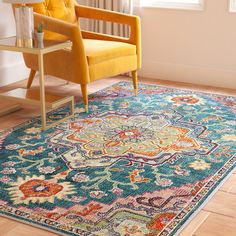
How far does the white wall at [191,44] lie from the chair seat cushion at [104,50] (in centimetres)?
83

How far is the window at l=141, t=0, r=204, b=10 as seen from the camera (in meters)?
5.44

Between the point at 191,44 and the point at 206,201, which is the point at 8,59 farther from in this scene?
the point at 206,201

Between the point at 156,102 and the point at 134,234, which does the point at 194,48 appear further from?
the point at 134,234

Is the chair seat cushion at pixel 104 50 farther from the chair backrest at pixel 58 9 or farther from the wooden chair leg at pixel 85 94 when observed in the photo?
the chair backrest at pixel 58 9

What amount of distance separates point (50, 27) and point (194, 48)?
174cm

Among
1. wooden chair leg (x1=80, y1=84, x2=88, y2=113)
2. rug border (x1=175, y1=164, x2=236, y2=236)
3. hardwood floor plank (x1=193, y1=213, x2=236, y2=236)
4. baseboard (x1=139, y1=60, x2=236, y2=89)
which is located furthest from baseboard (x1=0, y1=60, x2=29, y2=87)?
hardwood floor plank (x1=193, y1=213, x2=236, y2=236)

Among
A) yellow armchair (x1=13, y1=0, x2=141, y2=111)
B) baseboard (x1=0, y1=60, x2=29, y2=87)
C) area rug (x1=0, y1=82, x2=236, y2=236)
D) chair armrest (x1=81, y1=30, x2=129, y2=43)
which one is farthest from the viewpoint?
baseboard (x1=0, y1=60, x2=29, y2=87)

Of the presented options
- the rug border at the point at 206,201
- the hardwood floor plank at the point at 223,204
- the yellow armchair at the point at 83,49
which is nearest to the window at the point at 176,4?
the yellow armchair at the point at 83,49

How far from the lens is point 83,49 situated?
432 centimetres

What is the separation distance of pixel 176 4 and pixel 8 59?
1776 mm

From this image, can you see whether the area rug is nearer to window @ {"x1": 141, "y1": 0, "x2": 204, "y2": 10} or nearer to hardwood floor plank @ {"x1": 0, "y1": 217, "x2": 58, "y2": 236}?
hardwood floor plank @ {"x1": 0, "y1": 217, "x2": 58, "y2": 236}

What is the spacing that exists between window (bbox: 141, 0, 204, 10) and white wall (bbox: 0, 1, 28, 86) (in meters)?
1.40

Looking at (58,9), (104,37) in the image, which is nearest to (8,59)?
(58,9)

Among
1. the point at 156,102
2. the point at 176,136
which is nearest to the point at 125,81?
the point at 156,102
